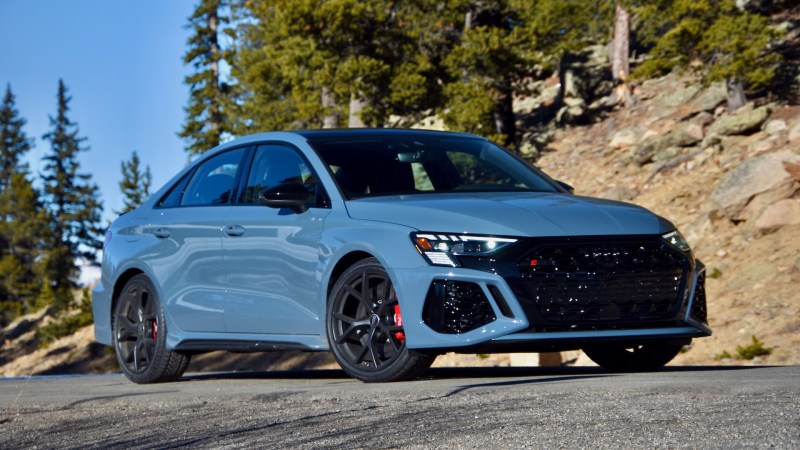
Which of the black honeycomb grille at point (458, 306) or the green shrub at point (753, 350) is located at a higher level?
the black honeycomb grille at point (458, 306)

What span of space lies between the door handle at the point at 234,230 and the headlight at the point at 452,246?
5.68 ft

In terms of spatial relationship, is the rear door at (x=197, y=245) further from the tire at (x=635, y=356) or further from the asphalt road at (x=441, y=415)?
the tire at (x=635, y=356)

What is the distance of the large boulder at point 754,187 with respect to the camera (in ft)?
69.7

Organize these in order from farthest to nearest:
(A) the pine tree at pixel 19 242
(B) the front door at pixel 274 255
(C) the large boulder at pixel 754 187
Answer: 1. (A) the pine tree at pixel 19 242
2. (C) the large boulder at pixel 754 187
3. (B) the front door at pixel 274 255

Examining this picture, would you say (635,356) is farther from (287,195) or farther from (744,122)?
(744,122)

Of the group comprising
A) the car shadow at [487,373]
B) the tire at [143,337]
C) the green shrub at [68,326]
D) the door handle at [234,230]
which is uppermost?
the door handle at [234,230]

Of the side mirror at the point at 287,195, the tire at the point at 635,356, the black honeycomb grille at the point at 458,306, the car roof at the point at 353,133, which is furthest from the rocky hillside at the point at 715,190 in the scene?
the black honeycomb grille at the point at 458,306

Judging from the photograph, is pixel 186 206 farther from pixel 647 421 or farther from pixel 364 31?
pixel 364 31

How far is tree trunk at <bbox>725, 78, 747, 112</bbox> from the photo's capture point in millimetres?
28319

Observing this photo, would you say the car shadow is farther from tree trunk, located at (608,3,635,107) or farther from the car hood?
tree trunk, located at (608,3,635,107)

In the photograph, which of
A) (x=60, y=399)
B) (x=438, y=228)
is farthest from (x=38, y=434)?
(x=438, y=228)

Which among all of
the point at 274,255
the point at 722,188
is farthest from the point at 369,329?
the point at 722,188

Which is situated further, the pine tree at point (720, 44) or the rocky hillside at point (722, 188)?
the pine tree at point (720, 44)

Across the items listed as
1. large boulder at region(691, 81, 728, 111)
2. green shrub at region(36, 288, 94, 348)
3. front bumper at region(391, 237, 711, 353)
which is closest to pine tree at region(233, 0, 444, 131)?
large boulder at region(691, 81, 728, 111)
